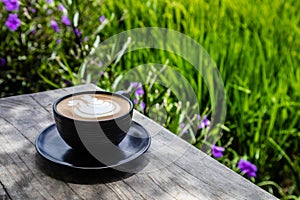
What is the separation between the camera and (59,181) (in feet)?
3.11

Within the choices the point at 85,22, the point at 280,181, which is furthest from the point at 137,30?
the point at 280,181

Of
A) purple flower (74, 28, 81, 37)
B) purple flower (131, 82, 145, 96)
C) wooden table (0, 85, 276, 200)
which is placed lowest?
purple flower (131, 82, 145, 96)

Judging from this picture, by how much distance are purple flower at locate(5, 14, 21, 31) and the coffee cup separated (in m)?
1.33

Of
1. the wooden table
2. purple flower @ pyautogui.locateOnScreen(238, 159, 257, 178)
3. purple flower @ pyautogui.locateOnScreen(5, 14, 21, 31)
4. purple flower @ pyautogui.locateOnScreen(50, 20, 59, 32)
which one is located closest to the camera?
the wooden table

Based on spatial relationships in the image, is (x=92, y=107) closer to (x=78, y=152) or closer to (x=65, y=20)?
(x=78, y=152)

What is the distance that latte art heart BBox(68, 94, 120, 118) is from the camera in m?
0.97

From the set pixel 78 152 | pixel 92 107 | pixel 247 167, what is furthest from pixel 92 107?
pixel 247 167

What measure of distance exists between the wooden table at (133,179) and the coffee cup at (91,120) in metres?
0.08

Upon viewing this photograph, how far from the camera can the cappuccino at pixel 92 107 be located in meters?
0.97

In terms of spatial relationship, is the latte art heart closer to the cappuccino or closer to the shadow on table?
the cappuccino

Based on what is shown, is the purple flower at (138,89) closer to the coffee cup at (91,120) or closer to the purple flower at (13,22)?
the purple flower at (13,22)

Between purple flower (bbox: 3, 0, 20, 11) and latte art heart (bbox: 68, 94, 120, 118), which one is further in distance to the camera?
purple flower (bbox: 3, 0, 20, 11)

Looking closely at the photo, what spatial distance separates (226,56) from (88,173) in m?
1.41

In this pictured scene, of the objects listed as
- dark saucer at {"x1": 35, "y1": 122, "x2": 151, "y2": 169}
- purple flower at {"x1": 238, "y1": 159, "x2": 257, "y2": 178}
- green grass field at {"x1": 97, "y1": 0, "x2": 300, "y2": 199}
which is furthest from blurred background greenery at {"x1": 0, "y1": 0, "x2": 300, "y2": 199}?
dark saucer at {"x1": 35, "y1": 122, "x2": 151, "y2": 169}
